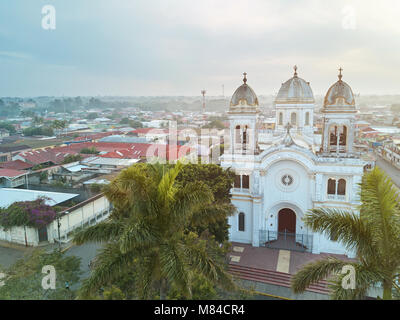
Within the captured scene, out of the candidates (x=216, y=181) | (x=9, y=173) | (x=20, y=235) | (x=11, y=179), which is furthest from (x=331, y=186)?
(x=9, y=173)

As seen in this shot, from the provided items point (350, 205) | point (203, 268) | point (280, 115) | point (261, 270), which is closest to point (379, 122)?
point (280, 115)

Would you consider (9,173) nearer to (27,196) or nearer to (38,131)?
(27,196)

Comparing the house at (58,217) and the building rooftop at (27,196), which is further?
the building rooftop at (27,196)

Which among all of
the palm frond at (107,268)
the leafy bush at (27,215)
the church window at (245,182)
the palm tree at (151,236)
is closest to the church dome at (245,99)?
the church window at (245,182)

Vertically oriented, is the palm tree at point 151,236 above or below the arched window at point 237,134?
below

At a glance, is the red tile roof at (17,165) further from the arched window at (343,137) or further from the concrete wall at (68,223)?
the arched window at (343,137)

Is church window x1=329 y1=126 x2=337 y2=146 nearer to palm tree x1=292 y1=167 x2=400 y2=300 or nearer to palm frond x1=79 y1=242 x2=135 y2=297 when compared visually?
palm tree x1=292 y1=167 x2=400 y2=300

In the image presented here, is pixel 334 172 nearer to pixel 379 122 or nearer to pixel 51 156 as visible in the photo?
pixel 51 156
